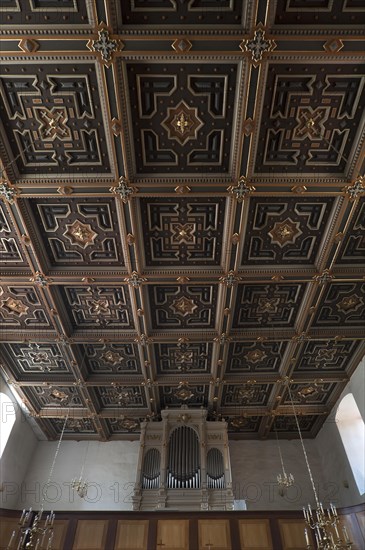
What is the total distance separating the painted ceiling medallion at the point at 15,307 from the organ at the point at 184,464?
261 inches

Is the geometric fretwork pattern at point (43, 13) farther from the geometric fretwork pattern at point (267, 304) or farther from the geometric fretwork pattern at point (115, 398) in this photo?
the geometric fretwork pattern at point (115, 398)

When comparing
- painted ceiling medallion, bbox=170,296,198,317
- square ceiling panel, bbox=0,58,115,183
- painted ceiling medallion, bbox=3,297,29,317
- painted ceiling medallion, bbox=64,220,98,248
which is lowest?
square ceiling panel, bbox=0,58,115,183

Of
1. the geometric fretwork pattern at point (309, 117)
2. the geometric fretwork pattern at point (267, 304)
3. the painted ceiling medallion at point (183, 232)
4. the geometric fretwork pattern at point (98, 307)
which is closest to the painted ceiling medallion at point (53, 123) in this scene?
the painted ceiling medallion at point (183, 232)

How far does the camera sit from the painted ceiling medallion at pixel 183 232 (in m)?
9.02

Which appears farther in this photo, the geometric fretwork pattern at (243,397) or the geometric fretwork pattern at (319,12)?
the geometric fretwork pattern at (243,397)

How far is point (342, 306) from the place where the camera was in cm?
1120

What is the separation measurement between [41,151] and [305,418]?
1380cm

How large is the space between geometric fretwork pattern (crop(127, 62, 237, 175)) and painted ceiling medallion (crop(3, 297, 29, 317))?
551cm

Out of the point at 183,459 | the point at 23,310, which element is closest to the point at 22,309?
the point at 23,310

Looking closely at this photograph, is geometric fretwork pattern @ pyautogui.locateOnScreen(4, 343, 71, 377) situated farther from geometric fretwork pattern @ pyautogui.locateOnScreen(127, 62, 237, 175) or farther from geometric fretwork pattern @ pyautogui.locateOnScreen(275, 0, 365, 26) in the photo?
geometric fretwork pattern @ pyautogui.locateOnScreen(275, 0, 365, 26)

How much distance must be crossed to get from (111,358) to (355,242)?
8128 millimetres

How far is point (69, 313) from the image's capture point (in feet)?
37.2

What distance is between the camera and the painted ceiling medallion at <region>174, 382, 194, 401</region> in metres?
14.1

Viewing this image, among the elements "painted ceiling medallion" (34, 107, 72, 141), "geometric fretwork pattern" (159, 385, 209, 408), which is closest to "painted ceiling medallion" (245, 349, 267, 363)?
"geometric fretwork pattern" (159, 385, 209, 408)
